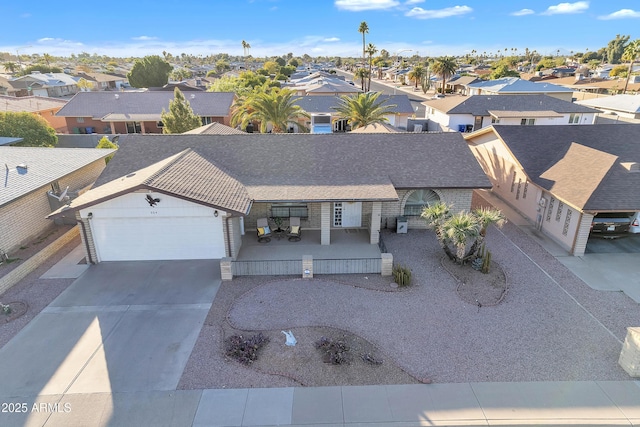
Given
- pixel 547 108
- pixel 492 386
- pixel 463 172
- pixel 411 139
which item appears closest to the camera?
pixel 492 386

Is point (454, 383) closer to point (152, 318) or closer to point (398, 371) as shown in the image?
point (398, 371)

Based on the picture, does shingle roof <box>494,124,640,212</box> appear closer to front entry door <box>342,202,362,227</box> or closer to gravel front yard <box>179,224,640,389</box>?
gravel front yard <box>179,224,640,389</box>

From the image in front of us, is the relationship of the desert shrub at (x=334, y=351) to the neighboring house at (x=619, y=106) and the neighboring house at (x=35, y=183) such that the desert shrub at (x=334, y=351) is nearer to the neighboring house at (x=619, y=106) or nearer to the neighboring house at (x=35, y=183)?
the neighboring house at (x=35, y=183)

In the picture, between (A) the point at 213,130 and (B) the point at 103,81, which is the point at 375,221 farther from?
(B) the point at 103,81

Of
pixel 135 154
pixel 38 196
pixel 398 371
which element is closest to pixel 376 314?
pixel 398 371

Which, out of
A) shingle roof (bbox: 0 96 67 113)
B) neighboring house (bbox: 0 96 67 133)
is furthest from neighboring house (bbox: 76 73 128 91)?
neighboring house (bbox: 0 96 67 133)

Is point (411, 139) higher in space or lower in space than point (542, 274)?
higher

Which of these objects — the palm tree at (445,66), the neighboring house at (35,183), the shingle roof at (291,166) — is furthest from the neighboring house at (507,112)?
the neighboring house at (35,183)
